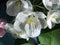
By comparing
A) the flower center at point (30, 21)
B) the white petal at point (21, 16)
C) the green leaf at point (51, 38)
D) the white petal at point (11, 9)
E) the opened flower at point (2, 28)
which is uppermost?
the white petal at point (11, 9)

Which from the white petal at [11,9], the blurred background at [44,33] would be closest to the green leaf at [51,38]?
the blurred background at [44,33]

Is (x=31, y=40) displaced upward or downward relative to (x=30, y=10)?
downward

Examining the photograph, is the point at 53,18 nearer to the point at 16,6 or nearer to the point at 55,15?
the point at 55,15

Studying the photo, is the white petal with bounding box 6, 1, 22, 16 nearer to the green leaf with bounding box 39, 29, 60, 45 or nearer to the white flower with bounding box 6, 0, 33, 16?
the white flower with bounding box 6, 0, 33, 16

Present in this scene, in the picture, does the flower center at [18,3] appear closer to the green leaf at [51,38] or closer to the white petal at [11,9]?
the white petal at [11,9]

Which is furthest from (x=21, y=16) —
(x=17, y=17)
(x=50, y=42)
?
(x=50, y=42)

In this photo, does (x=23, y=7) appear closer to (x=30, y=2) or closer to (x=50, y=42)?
(x=30, y=2)
